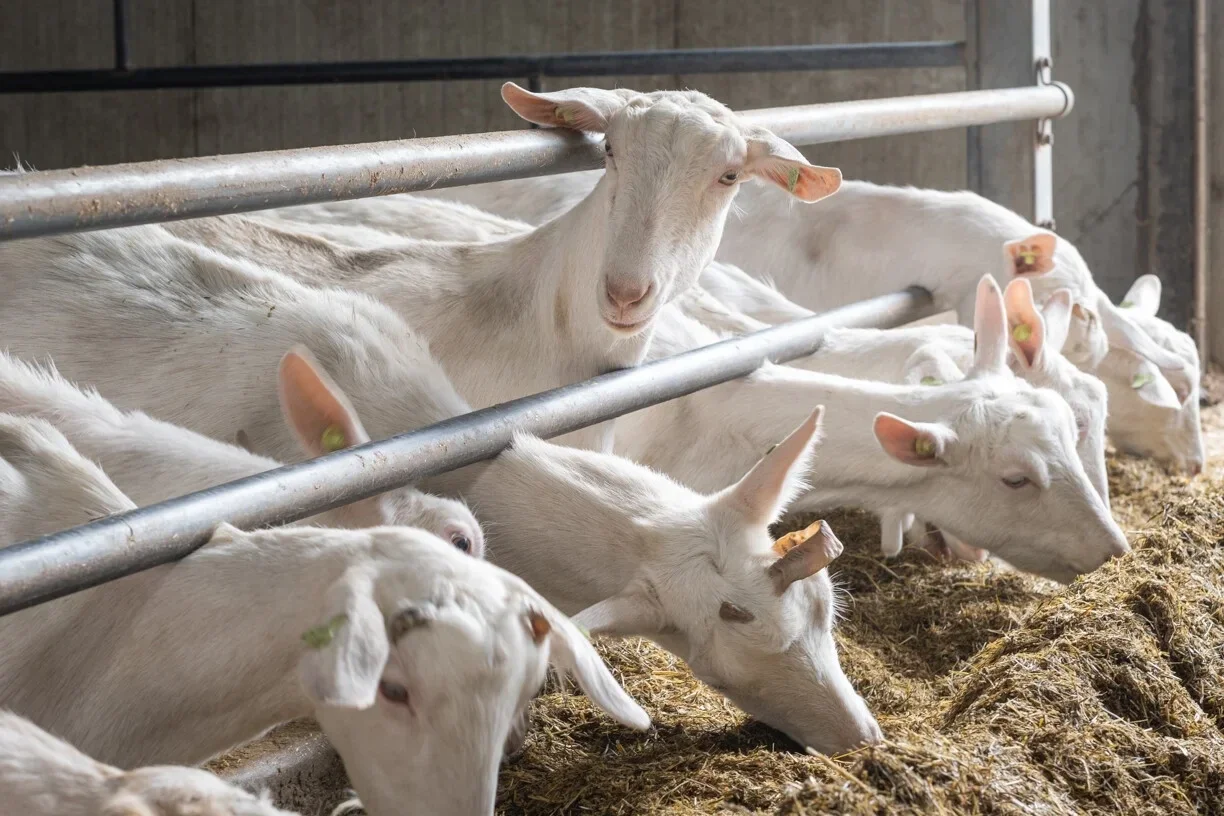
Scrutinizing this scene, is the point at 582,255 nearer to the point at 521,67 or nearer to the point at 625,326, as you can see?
the point at 625,326

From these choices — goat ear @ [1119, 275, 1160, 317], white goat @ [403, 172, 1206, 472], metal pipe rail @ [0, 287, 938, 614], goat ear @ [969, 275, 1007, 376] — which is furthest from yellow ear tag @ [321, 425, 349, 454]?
goat ear @ [1119, 275, 1160, 317]

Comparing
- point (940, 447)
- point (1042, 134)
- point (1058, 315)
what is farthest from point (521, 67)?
point (940, 447)

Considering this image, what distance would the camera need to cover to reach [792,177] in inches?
142

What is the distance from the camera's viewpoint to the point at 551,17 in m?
10.4

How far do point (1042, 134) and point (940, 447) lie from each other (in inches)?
115

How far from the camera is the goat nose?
333 cm

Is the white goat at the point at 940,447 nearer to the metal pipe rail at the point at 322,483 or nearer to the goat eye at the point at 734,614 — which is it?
the metal pipe rail at the point at 322,483

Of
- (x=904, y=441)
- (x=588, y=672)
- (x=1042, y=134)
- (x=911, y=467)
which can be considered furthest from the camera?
(x=1042, y=134)

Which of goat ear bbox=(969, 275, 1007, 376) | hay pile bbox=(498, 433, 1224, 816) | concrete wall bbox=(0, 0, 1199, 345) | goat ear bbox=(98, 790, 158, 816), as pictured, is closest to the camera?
goat ear bbox=(98, 790, 158, 816)

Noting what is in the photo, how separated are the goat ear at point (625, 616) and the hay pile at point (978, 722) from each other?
263 mm

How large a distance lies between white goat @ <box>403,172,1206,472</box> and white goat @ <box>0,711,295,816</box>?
353 cm

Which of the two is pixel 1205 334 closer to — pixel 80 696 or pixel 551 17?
pixel 551 17

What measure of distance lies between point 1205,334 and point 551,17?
5.16m

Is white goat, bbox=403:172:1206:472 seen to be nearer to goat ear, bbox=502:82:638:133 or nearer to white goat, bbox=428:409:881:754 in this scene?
goat ear, bbox=502:82:638:133
